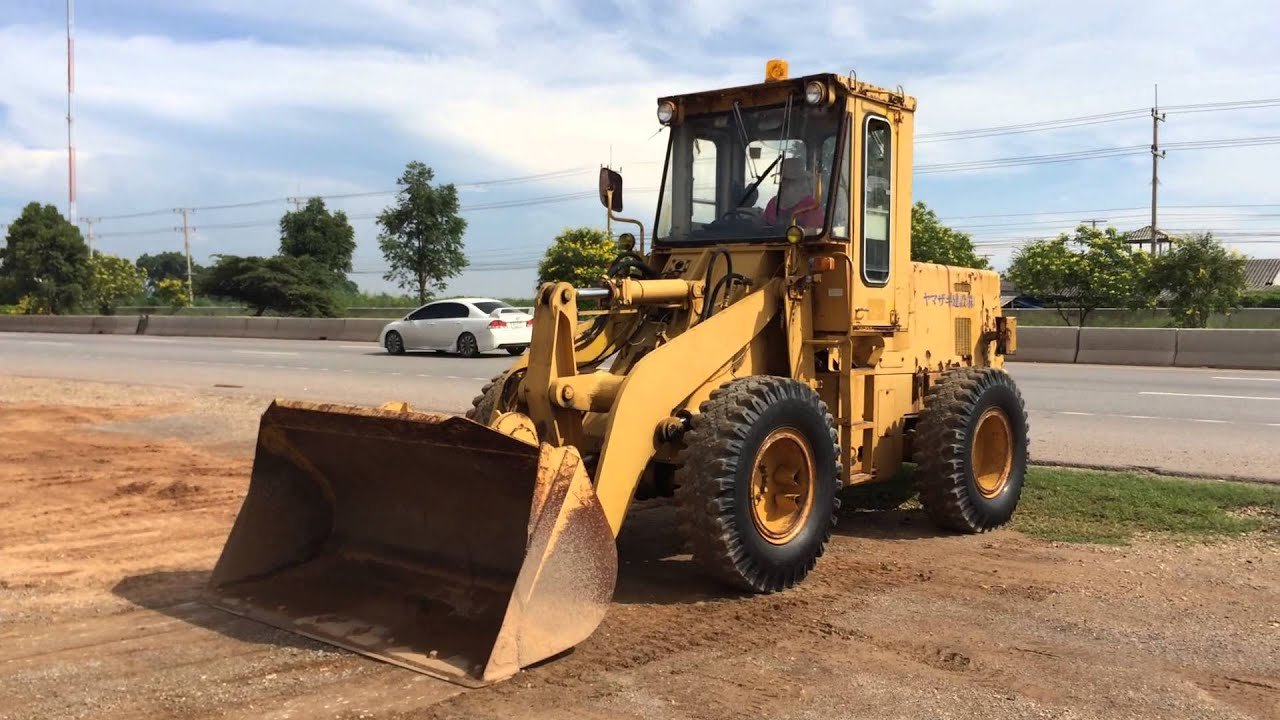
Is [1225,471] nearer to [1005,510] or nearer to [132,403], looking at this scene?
[1005,510]

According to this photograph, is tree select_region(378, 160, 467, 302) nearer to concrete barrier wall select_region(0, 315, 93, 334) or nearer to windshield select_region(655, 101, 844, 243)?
concrete barrier wall select_region(0, 315, 93, 334)

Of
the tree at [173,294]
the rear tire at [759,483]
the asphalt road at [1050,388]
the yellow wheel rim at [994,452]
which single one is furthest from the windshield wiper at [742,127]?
the tree at [173,294]

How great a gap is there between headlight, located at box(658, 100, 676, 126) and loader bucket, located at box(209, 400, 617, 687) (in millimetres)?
2923

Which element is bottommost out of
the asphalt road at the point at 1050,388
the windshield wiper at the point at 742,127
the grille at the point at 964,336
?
the asphalt road at the point at 1050,388

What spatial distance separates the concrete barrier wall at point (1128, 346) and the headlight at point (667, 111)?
1735 centimetres

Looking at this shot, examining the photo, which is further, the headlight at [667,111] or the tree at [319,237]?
the tree at [319,237]

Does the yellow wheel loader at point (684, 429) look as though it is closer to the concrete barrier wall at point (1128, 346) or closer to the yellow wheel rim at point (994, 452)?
the yellow wheel rim at point (994, 452)

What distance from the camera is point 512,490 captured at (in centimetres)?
502

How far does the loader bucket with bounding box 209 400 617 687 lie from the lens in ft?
14.7

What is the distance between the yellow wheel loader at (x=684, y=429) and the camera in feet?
15.8

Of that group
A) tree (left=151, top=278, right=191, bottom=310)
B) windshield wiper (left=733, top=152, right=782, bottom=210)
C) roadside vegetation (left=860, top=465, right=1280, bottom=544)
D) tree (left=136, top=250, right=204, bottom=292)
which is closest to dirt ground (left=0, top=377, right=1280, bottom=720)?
roadside vegetation (left=860, top=465, right=1280, bottom=544)

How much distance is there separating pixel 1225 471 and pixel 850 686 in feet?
20.3

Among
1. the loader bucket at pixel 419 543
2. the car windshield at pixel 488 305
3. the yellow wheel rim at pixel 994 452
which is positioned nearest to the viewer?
the loader bucket at pixel 419 543

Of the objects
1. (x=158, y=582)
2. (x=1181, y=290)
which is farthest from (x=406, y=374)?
(x=1181, y=290)
